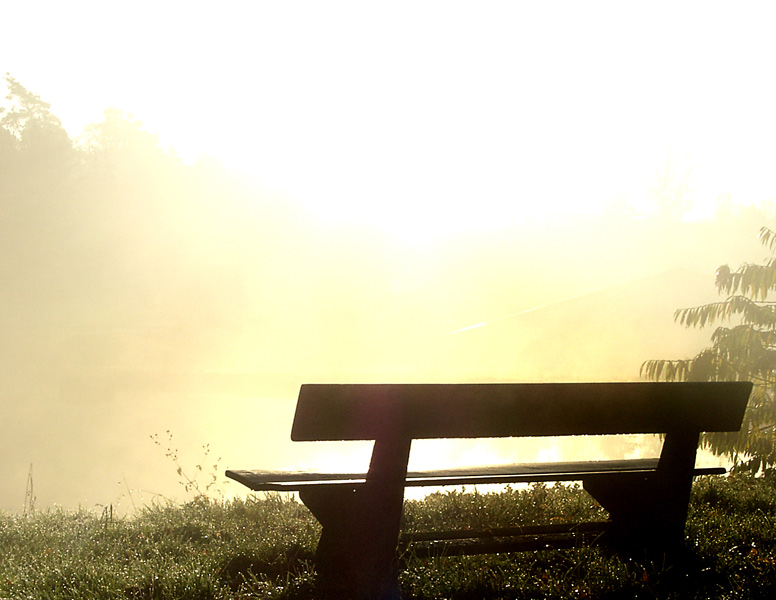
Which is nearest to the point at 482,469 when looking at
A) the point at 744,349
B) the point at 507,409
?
the point at 507,409

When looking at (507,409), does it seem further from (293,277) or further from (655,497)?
(293,277)

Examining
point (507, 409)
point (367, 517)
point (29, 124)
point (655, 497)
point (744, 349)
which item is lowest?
point (367, 517)

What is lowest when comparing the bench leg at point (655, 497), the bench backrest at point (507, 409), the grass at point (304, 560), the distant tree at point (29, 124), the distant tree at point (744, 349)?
the grass at point (304, 560)

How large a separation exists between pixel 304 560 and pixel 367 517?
533mm

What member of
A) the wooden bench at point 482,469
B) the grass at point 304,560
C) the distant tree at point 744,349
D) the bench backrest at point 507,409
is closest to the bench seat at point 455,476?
the wooden bench at point 482,469

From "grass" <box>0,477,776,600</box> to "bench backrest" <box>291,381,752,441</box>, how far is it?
2.07ft

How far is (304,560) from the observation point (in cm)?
372

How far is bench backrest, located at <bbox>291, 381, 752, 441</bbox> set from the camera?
3215 mm

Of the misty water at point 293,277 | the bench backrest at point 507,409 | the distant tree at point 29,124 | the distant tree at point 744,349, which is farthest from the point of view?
the distant tree at point 29,124

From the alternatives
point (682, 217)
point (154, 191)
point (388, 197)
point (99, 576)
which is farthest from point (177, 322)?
point (99, 576)

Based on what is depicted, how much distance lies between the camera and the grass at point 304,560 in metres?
3.29

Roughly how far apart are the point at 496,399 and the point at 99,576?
189 cm

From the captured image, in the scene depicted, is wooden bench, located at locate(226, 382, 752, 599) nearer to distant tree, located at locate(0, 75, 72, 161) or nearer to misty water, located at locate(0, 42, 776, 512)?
→ misty water, located at locate(0, 42, 776, 512)

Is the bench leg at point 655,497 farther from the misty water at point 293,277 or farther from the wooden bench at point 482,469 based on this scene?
the misty water at point 293,277
